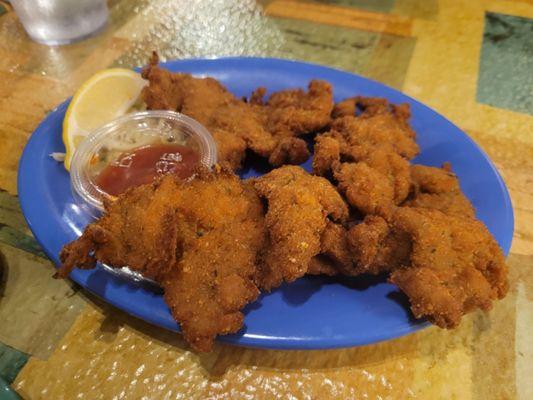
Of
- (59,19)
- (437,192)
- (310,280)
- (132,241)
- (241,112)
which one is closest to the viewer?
(132,241)

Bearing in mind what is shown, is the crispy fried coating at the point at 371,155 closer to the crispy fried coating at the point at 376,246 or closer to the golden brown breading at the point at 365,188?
the golden brown breading at the point at 365,188

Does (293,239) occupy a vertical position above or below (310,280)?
above

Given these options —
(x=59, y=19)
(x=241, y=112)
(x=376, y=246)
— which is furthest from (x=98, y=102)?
(x=376, y=246)

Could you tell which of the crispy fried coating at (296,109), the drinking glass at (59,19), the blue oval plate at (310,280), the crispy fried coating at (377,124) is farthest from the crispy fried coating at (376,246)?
the drinking glass at (59,19)

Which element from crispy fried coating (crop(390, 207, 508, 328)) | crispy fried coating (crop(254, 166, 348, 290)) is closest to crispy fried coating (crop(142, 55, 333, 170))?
crispy fried coating (crop(254, 166, 348, 290))

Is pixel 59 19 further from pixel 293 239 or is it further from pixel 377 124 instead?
pixel 293 239

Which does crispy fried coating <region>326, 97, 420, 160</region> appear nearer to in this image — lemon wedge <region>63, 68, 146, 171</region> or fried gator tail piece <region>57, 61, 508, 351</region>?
fried gator tail piece <region>57, 61, 508, 351</region>

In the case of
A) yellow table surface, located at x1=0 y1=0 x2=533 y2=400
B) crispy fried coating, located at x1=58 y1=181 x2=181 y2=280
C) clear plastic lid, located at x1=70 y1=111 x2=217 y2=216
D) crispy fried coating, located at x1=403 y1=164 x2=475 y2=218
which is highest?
crispy fried coating, located at x1=58 y1=181 x2=181 y2=280

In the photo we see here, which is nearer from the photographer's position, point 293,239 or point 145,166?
point 293,239
